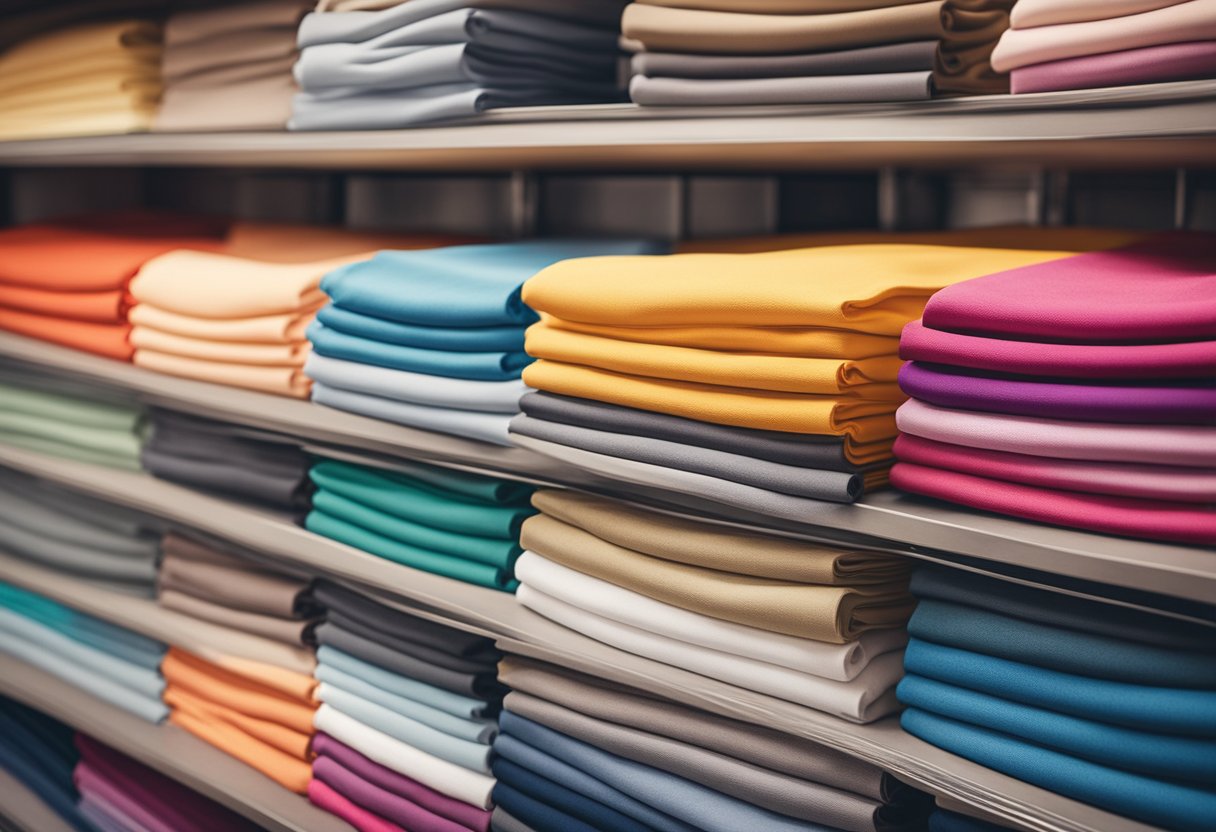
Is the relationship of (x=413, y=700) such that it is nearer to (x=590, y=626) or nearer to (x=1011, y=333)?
(x=590, y=626)

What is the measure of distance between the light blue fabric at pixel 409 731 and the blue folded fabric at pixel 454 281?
548 millimetres

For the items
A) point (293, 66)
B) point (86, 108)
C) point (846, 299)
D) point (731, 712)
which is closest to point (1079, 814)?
point (731, 712)

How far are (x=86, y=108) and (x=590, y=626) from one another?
58.0 inches

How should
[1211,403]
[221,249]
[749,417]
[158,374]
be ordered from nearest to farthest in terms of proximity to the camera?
[1211,403] < [749,417] < [158,374] < [221,249]

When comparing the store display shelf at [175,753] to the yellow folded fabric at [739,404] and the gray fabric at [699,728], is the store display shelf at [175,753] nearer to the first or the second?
the gray fabric at [699,728]

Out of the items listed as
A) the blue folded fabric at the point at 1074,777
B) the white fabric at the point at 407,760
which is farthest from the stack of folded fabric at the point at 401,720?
the blue folded fabric at the point at 1074,777

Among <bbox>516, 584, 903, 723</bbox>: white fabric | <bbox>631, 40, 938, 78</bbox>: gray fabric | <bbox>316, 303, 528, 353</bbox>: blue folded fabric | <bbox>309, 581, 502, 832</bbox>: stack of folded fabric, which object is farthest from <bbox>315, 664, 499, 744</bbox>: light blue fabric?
<bbox>631, 40, 938, 78</bbox>: gray fabric

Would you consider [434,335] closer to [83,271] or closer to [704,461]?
[704,461]

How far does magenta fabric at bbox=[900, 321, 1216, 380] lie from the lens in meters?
0.87

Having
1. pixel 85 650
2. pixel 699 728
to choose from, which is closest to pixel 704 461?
pixel 699 728

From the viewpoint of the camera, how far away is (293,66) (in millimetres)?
1830

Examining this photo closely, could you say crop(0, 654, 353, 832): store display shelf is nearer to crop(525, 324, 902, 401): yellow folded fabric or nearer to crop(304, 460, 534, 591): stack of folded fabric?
crop(304, 460, 534, 591): stack of folded fabric

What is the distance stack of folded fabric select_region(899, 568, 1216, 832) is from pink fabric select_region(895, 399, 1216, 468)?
0.14 meters

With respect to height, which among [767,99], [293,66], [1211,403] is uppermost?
[293,66]
